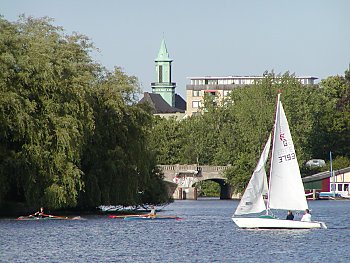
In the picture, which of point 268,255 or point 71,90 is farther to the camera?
point 71,90

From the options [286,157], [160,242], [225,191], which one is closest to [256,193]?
[286,157]

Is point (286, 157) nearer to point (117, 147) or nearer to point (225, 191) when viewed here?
point (117, 147)

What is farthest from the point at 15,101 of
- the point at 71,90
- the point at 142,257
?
the point at 142,257

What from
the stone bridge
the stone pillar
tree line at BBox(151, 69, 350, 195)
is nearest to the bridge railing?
the stone bridge

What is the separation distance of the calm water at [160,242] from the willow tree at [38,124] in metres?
2.24

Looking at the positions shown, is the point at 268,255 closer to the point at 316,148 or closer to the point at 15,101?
the point at 15,101

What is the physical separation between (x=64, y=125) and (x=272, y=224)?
1554 centimetres

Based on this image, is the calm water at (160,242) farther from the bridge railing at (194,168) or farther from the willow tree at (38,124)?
the bridge railing at (194,168)

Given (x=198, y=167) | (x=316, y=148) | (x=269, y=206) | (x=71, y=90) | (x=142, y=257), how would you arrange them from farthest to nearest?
(x=316, y=148), (x=198, y=167), (x=71, y=90), (x=269, y=206), (x=142, y=257)

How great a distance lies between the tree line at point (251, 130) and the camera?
13712 centimetres

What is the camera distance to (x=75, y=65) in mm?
77375

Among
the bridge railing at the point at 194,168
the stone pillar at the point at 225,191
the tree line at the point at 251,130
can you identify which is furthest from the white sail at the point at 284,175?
the stone pillar at the point at 225,191

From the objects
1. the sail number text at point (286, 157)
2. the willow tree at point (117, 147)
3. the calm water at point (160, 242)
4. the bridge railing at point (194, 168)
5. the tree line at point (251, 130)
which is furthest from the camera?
the tree line at point (251, 130)

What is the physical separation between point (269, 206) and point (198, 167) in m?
A: 75.4
